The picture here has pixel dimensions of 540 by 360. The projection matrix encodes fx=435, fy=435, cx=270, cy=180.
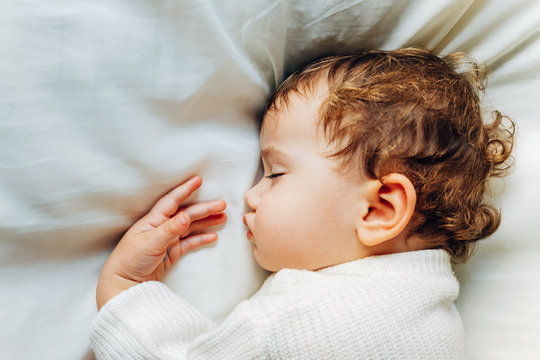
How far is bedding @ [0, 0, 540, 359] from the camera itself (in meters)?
0.64

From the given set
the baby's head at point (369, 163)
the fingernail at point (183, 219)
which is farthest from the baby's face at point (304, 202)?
the fingernail at point (183, 219)

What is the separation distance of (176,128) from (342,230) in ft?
1.11

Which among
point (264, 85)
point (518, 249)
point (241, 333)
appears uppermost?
point (264, 85)

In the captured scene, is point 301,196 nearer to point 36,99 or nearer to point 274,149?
point 274,149

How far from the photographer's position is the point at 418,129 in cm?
74

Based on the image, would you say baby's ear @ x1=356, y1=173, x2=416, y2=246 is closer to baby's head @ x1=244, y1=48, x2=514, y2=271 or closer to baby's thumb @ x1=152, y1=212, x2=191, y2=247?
baby's head @ x1=244, y1=48, x2=514, y2=271

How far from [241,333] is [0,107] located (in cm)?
49

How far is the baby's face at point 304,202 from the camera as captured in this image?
2.48 feet

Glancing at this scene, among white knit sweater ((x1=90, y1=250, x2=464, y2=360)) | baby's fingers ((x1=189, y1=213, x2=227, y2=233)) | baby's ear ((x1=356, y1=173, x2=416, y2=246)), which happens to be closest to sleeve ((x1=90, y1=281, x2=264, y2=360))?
white knit sweater ((x1=90, y1=250, x2=464, y2=360))

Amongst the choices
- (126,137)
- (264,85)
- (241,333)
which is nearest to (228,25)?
(264,85)

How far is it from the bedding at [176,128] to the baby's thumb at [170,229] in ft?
0.17

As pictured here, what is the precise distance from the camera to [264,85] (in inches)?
33.2

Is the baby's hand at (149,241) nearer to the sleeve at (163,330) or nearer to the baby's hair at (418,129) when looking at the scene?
the sleeve at (163,330)

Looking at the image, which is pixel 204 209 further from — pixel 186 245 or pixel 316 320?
pixel 316 320
